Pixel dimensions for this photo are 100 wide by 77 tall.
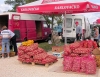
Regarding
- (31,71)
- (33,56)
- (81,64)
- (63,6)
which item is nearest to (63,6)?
(63,6)

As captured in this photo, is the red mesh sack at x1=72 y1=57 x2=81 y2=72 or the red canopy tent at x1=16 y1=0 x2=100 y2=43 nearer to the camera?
the red mesh sack at x1=72 y1=57 x2=81 y2=72

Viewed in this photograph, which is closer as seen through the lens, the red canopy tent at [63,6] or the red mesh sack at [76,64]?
the red mesh sack at [76,64]

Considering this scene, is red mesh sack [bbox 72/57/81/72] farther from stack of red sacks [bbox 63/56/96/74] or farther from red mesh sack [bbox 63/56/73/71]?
red mesh sack [bbox 63/56/73/71]

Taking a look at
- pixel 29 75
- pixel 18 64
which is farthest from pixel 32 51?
pixel 29 75

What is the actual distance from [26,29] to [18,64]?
6.93m

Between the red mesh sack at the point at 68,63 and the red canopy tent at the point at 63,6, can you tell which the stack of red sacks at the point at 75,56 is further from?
the red canopy tent at the point at 63,6

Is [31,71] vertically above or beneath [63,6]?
beneath

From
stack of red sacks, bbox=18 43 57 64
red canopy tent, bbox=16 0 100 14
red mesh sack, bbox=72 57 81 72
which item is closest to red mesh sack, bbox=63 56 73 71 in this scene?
red mesh sack, bbox=72 57 81 72

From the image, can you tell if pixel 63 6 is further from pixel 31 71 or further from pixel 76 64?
pixel 31 71

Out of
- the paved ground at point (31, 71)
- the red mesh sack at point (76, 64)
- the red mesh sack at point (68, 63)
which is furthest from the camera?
the red mesh sack at point (68, 63)

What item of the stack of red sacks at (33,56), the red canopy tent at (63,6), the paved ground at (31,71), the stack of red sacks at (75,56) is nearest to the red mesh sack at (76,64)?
the stack of red sacks at (75,56)

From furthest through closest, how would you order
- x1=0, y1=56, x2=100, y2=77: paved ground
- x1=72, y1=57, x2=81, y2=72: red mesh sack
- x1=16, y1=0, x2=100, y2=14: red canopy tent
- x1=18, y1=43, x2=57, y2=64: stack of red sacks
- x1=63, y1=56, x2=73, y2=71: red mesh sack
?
1. x1=18, y1=43, x2=57, y2=64: stack of red sacks
2. x1=16, y1=0, x2=100, y2=14: red canopy tent
3. x1=63, y1=56, x2=73, y2=71: red mesh sack
4. x1=72, y1=57, x2=81, y2=72: red mesh sack
5. x1=0, y1=56, x2=100, y2=77: paved ground

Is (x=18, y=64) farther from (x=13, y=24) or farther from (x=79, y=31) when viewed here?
(x=79, y=31)

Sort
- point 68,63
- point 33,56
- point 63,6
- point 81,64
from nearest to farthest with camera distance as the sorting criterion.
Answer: point 81,64, point 68,63, point 63,6, point 33,56
